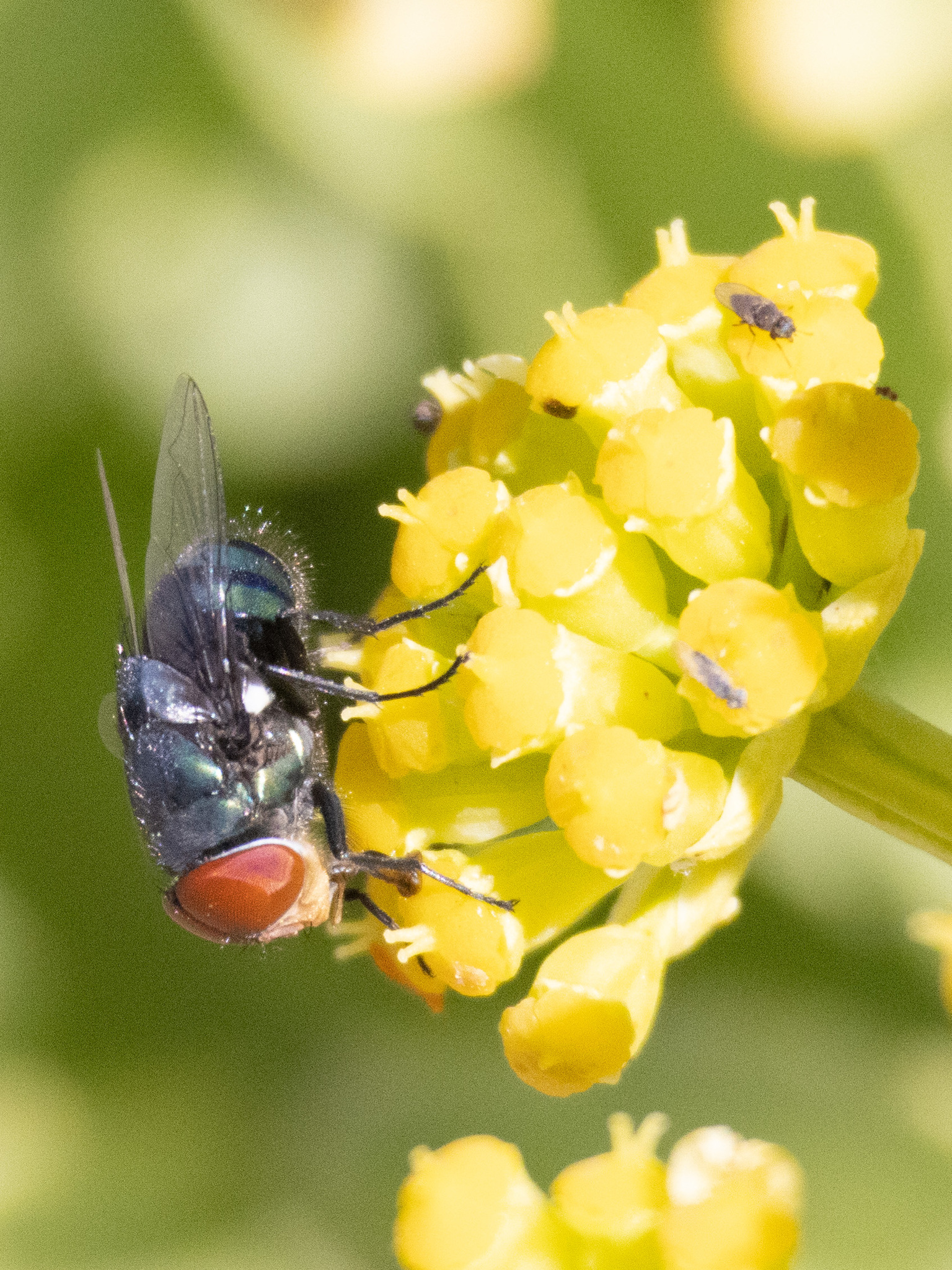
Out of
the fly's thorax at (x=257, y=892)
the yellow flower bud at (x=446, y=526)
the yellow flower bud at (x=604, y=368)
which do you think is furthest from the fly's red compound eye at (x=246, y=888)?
the yellow flower bud at (x=604, y=368)

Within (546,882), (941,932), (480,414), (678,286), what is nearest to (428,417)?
(480,414)

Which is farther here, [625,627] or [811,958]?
[811,958]

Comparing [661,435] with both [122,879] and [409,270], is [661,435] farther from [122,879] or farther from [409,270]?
[122,879]

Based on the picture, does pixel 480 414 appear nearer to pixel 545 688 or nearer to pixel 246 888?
pixel 545 688

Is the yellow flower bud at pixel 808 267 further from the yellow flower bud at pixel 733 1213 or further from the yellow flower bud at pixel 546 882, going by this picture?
the yellow flower bud at pixel 733 1213

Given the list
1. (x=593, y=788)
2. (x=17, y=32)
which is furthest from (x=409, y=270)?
(x=593, y=788)

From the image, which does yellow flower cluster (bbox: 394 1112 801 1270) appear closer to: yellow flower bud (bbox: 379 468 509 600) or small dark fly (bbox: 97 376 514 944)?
small dark fly (bbox: 97 376 514 944)
